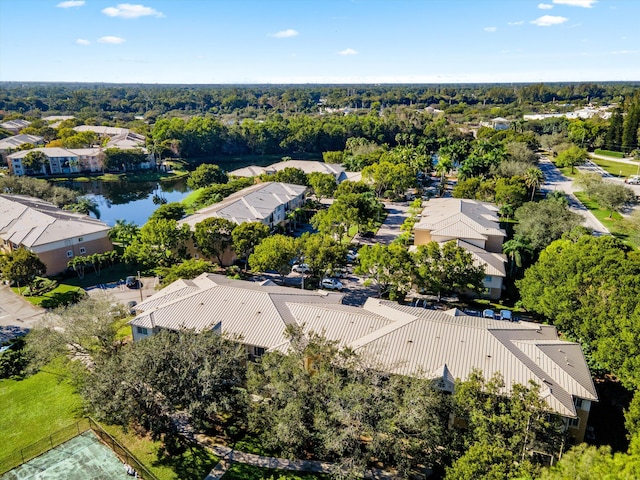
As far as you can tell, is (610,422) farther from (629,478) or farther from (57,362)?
(57,362)

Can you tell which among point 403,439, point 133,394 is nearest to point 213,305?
point 133,394

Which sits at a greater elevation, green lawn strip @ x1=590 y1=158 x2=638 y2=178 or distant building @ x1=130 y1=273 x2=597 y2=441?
green lawn strip @ x1=590 y1=158 x2=638 y2=178

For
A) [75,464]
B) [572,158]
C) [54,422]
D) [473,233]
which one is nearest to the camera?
[75,464]

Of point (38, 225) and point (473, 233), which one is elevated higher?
point (38, 225)

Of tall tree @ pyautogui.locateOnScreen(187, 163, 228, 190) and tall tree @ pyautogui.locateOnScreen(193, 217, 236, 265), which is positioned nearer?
tall tree @ pyautogui.locateOnScreen(193, 217, 236, 265)

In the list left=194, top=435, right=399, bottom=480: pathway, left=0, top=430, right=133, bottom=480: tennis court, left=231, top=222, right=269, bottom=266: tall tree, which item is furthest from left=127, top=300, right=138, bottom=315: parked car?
left=194, top=435, right=399, bottom=480: pathway

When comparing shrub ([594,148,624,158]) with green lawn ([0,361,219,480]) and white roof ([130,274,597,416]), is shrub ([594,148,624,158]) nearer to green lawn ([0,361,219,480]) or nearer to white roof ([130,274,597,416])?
white roof ([130,274,597,416])

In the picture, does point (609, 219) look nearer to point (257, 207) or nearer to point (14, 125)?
point (257, 207)

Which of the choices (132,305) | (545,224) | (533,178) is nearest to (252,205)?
(132,305)
